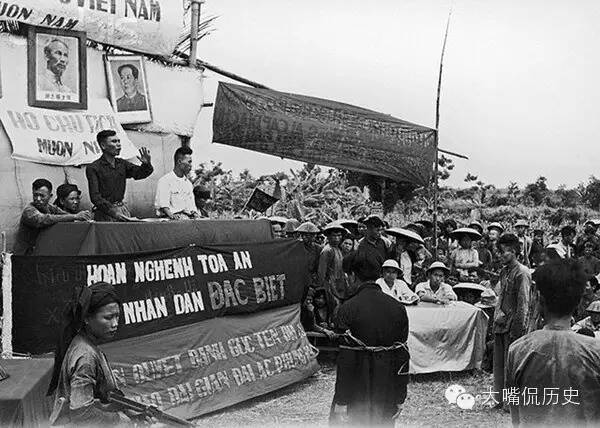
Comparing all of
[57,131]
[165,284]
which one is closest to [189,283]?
[165,284]

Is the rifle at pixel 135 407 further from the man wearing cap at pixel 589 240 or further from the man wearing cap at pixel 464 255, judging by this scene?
the man wearing cap at pixel 589 240

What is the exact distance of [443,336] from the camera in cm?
875

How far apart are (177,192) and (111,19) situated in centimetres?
200

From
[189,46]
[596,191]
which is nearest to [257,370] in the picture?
[189,46]

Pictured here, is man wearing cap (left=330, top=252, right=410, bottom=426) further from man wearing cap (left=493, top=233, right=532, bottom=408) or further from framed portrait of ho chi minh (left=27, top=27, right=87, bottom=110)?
framed portrait of ho chi minh (left=27, top=27, right=87, bottom=110)

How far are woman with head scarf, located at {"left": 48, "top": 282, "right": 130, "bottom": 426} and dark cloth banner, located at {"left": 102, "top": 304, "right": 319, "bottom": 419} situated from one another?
2.73 metres

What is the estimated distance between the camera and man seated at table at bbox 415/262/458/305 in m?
8.93

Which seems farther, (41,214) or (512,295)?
(512,295)

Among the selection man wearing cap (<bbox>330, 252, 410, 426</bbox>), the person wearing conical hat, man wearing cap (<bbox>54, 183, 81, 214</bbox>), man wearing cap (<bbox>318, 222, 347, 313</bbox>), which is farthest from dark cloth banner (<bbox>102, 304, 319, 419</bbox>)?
the person wearing conical hat

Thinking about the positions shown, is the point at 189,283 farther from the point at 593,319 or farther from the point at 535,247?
the point at 535,247

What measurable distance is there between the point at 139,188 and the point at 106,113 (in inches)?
38.9

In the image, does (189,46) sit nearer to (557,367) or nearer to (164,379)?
(164,379)

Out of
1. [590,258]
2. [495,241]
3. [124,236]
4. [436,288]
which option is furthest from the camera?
[495,241]

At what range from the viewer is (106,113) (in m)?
8.56
